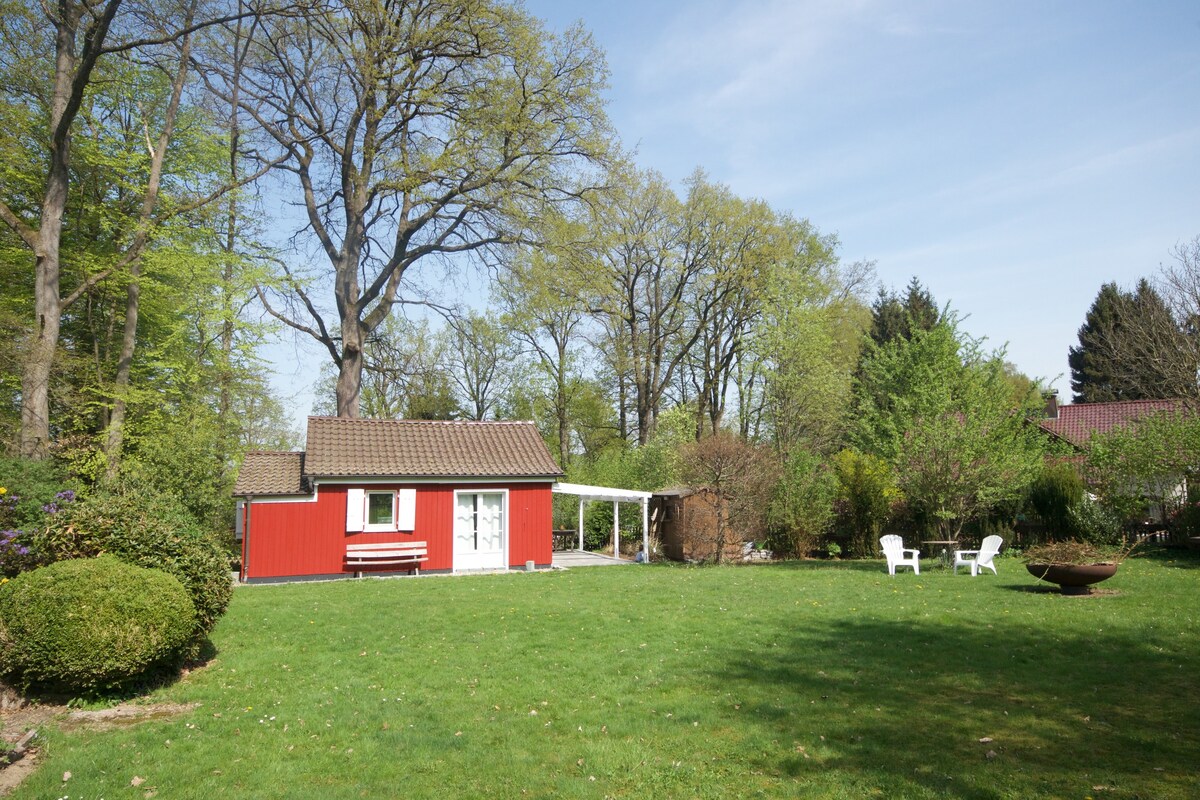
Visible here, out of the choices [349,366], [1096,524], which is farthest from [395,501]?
[1096,524]

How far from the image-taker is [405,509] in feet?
62.1

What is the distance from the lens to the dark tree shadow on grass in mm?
4895

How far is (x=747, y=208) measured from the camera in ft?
103

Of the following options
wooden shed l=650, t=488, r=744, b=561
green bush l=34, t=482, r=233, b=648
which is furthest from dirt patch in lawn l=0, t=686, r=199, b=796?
wooden shed l=650, t=488, r=744, b=561

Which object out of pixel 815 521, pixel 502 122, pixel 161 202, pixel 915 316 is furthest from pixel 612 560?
pixel 915 316

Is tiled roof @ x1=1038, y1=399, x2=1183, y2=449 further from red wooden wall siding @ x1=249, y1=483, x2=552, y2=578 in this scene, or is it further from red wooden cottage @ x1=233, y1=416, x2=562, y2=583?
red wooden cottage @ x1=233, y1=416, x2=562, y2=583

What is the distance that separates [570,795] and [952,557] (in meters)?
14.9

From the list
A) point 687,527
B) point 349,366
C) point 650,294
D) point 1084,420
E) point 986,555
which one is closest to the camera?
point 986,555

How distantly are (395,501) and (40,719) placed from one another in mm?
12388

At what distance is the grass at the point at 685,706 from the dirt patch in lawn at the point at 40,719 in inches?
6.4

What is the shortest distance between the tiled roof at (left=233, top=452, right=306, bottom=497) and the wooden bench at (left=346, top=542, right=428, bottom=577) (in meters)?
1.93

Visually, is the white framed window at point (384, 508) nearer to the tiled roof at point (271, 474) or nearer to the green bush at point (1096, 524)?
the tiled roof at point (271, 474)

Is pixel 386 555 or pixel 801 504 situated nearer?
pixel 386 555

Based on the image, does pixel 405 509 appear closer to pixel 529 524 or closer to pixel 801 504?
pixel 529 524
